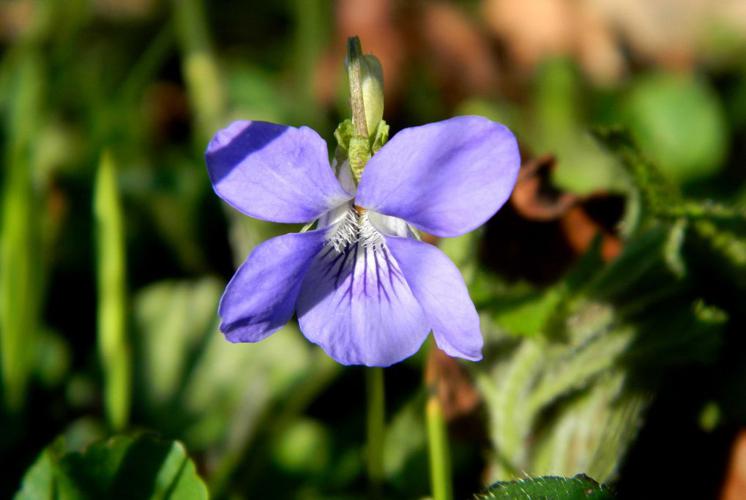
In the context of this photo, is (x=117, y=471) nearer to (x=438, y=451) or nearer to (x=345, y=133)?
(x=438, y=451)

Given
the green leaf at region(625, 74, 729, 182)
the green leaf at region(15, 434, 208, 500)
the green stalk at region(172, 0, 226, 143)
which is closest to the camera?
the green leaf at region(15, 434, 208, 500)

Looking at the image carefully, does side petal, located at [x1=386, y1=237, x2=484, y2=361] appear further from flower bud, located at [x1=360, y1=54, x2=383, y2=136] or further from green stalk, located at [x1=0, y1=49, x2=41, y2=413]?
green stalk, located at [x1=0, y1=49, x2=41, y2=413]

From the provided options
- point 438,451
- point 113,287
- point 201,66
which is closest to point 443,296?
point 438,451

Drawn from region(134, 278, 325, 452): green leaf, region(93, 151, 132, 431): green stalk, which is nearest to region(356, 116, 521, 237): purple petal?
region(93, 151, 132, 431): green stalk

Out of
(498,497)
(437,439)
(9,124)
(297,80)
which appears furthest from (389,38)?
(498,497)

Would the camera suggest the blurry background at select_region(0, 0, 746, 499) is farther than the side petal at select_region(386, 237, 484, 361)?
Yes

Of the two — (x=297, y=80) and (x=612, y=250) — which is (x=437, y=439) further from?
(x=297, y=80)

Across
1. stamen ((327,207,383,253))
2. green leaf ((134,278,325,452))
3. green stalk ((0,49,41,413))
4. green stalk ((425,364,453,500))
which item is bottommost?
green leaf ((134,278,325,452))
